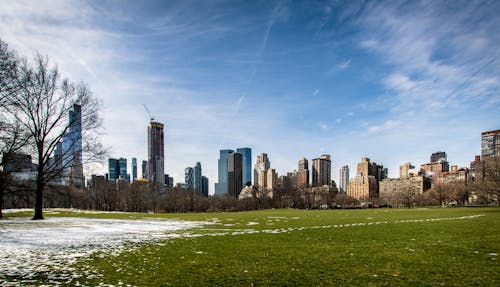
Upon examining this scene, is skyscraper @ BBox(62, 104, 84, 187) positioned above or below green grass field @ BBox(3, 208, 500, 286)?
above

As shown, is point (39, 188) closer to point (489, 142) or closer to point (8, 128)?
point (8, 128)

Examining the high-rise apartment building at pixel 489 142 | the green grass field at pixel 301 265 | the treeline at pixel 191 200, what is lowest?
the treeline at pixel 191 200

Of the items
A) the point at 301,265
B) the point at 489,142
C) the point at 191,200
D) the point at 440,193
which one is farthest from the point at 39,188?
the point at 489,142

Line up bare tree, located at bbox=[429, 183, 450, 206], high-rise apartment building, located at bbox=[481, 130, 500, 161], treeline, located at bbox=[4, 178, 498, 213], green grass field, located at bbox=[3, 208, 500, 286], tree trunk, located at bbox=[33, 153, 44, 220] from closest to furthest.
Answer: green grass field, located at bbox=[3, 208, 500, 286] → tree trunk, located at bbox=[33, 153, 44, 220] → treeline, located at bbox=[4, 178, 498, 213] → bare tree, located at bbox=[429, 183, 450, 206] → high-rise apartment building, located at bbox=[481, 130, 500, 161]

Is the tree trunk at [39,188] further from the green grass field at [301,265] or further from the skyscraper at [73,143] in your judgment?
the green grass field at [301,265]

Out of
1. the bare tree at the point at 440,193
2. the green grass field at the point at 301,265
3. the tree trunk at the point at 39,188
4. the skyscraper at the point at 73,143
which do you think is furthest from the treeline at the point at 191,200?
the green grass field at the point at 301,265

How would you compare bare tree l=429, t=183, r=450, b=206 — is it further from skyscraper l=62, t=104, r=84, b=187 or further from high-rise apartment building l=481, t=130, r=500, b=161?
skyscraper l=62, t=104, r=84, b=187

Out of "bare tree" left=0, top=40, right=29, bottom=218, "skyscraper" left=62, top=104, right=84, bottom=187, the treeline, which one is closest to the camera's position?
"bare tree" left=0, top=40, right=29, bottom=218

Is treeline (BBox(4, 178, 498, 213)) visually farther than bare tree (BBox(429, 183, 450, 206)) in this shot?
No

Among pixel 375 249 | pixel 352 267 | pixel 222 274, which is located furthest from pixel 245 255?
pixel 375 249

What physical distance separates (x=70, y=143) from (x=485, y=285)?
127 feet

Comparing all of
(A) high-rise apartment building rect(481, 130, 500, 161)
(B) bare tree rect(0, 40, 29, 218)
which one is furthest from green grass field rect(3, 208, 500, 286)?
(A) high-rise apartment building rect(481, 130, 500, 161)

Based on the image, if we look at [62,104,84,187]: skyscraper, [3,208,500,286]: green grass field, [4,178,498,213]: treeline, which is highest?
[62,104,84,187]: skyscraper

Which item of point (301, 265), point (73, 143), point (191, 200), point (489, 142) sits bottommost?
point (191, 200)
